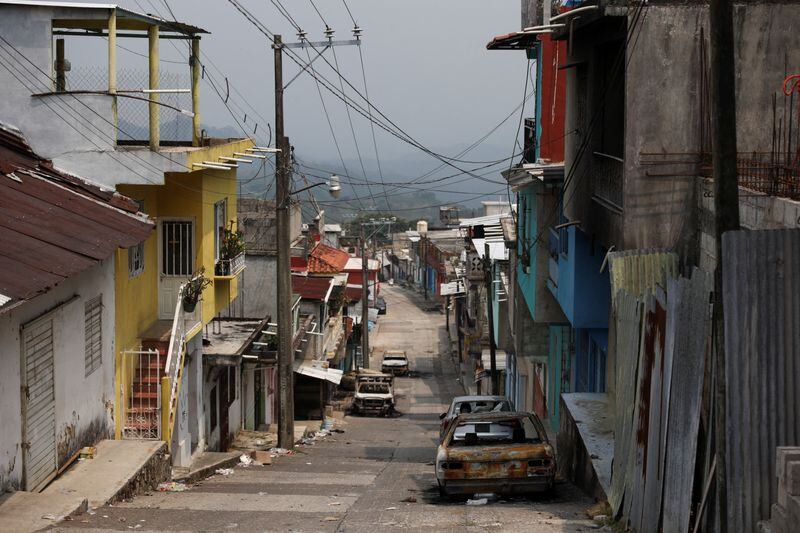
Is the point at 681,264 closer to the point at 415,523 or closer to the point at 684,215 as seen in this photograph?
the point at 684,215

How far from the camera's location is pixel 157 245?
20.7 metres

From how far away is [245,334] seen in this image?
89.1ft

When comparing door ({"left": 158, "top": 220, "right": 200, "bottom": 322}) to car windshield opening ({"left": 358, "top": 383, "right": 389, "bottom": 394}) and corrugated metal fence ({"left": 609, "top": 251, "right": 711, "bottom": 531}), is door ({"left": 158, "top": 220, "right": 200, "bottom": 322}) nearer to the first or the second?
corrugated metal fence ({"left": 609, "top": 251, "right": 711, "bottom": 531})

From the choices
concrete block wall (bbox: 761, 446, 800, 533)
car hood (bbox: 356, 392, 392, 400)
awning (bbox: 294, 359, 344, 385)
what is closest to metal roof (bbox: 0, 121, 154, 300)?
concrete block wall (bbox: 761, 446, 800, 533)

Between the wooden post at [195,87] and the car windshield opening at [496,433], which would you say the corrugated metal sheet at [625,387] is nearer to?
the car windshield opening at [496,433]

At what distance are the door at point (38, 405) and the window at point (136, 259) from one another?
5272mm

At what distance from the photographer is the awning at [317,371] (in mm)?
37094

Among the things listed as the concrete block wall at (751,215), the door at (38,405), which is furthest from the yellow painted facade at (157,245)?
the concrete block wall at (751,215)

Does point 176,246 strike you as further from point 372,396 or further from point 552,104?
point 372,396

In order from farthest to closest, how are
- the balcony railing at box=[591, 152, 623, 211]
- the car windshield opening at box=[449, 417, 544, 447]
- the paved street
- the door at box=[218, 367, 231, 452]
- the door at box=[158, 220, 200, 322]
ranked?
the door at box=[218, 367, 231, 452] < the door at box=[158, 220, 200, 322] < the balcony railing at box=[591, 152, 623, 211] < the car windshield opening at box=[449, 417, 544, 447] < the paved street

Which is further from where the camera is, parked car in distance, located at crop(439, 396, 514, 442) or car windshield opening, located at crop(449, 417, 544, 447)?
parked car in distance, located at crop(439, 396, 514, 442)

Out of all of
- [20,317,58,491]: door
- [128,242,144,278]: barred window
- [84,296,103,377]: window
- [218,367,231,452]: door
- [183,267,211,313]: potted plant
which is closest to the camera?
[20,317,58,491]: door

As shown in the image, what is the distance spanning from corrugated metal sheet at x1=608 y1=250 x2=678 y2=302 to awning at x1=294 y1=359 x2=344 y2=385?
24.5 meters

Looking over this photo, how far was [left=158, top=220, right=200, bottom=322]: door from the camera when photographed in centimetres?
2089
